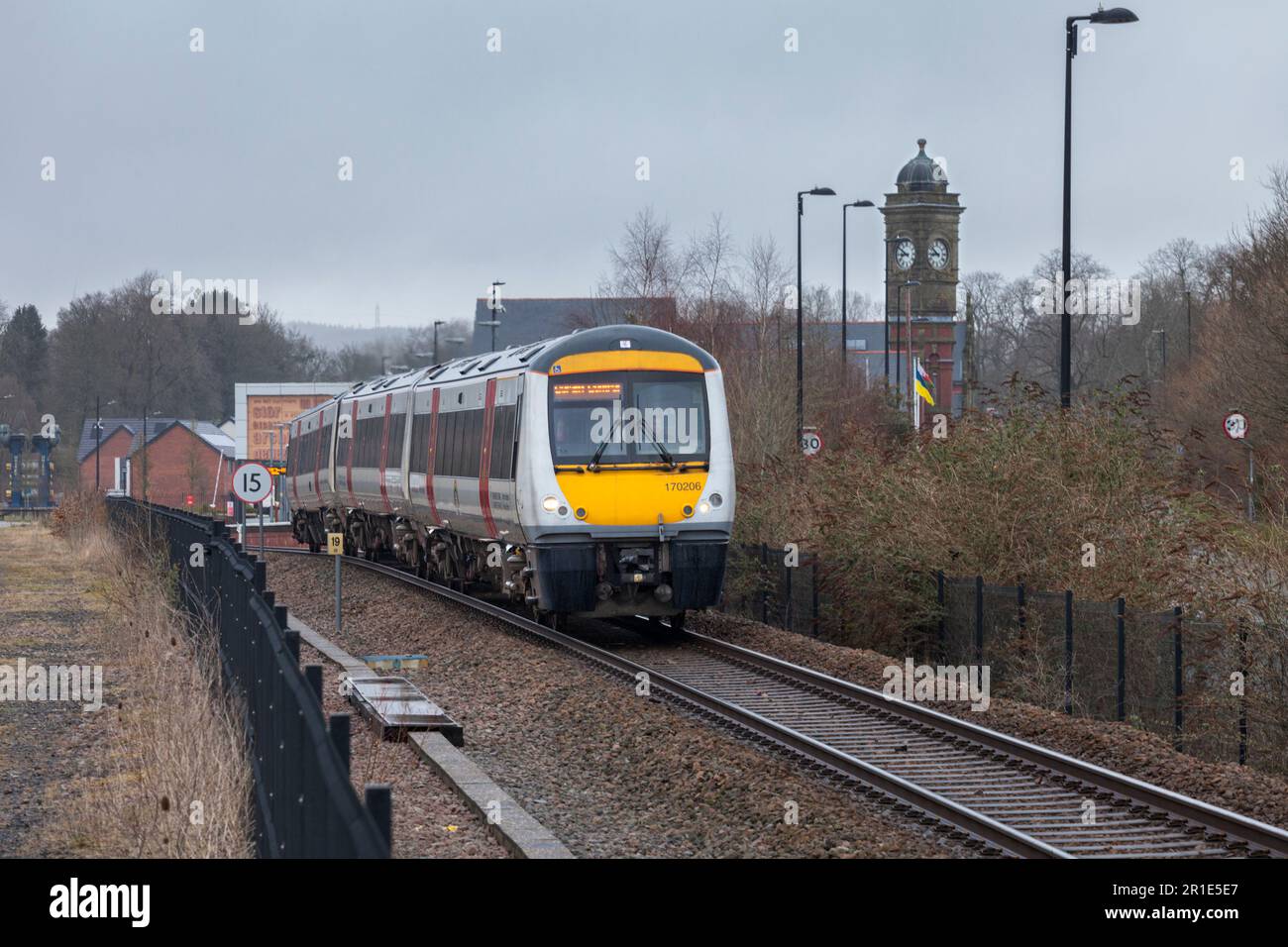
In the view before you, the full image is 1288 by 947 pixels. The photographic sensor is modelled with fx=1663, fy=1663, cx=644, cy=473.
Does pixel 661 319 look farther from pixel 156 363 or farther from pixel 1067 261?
pixel 156 363

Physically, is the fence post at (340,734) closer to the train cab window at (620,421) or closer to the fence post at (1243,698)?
the fence post at (1243,698)

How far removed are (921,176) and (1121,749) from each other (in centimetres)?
8310

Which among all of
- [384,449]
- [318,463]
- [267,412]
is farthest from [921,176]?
[384,449]

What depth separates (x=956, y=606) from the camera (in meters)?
18.5

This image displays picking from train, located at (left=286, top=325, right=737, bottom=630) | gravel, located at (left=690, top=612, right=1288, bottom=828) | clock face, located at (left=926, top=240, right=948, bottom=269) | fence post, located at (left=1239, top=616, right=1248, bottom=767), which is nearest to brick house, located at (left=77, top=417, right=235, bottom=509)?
clock face, located at (left=926, top=240, right=948, bottom=269)

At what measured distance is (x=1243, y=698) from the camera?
13.5 meters

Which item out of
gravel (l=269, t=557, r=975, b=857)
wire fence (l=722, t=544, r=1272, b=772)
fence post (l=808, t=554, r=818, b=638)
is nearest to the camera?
gravel (l=269, t=557, r=975, b=857)

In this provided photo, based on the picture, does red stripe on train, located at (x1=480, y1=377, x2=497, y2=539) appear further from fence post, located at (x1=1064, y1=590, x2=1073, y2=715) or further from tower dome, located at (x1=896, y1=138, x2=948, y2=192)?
tower dome, located at (x1=896, y1=138, x2=948, y2=192)

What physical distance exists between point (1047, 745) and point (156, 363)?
104 m

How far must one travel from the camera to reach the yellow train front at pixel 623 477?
18.7 metres

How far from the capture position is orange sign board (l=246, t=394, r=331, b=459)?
70938mm

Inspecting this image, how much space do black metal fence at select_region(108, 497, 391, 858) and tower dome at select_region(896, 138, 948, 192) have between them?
8159 centimetres
